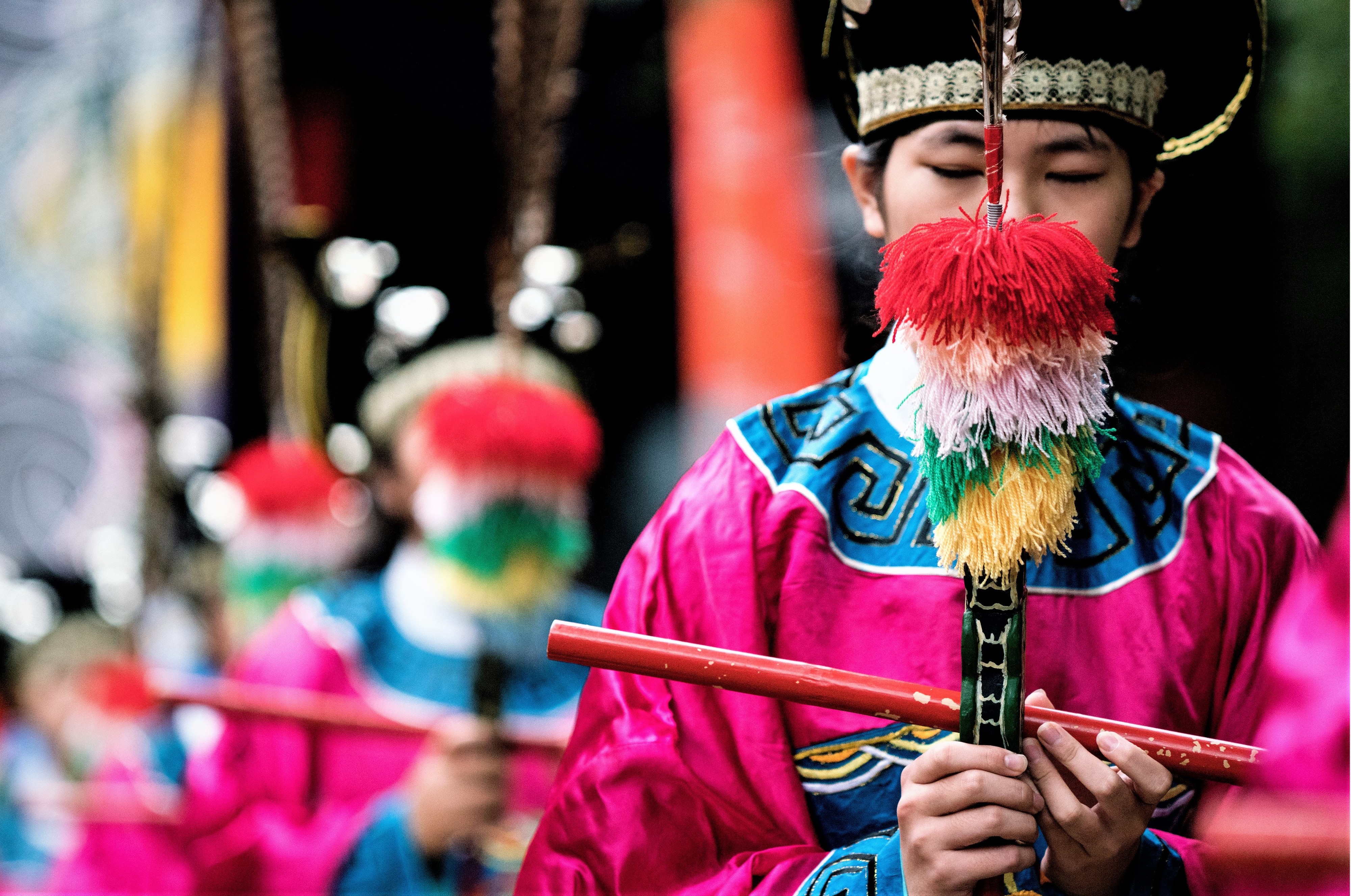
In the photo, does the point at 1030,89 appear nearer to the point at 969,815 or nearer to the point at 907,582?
the point at 907,582

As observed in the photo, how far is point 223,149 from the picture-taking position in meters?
5.35

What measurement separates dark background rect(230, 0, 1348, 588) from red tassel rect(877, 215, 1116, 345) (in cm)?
28

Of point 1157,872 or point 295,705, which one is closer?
point 1157,872

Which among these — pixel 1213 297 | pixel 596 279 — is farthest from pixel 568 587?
pixel 1213 297

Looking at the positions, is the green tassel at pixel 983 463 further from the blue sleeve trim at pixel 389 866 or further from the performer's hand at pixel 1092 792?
the blue sleeve trim at pixel 389 866

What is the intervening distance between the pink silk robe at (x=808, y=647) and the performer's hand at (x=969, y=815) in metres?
0.17

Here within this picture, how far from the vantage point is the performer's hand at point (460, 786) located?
2.10m

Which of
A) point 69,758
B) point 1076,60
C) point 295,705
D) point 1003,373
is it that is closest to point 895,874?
point 1003,373

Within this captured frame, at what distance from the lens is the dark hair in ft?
3.55

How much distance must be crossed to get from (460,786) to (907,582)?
1227 mm

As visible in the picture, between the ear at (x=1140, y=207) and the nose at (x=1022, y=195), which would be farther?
the ear at (x=1140, y=207)

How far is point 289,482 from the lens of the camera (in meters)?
3.23

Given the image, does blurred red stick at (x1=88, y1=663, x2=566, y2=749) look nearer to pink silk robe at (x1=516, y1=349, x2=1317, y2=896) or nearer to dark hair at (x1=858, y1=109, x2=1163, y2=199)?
pink silk robe at (x1=516, y1=349, x2=1317, y2=896)

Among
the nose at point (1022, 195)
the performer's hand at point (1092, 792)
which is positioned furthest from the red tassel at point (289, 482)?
the performer's hand at point (1092, 792)
